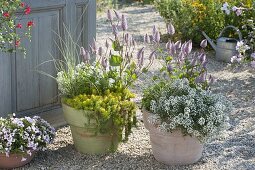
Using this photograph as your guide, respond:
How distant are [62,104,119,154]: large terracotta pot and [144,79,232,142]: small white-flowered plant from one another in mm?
458

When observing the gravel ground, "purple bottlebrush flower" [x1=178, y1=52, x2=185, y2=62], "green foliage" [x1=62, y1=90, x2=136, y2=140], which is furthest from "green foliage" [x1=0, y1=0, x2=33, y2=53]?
"purple bottlebrush flower" [x1=178, y1=52, x2=185, y2=62]

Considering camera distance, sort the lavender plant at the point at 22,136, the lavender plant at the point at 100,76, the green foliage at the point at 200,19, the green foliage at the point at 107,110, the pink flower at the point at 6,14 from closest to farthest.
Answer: the pink flower at the point at 6,14
the lavender plant at the point at 22,136
the green foliage at the point at 107,110
the lavender plant at the point at 100,76
the green foliage at the point at 200,19

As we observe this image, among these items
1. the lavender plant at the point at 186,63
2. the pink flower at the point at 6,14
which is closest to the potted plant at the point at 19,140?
the pink flower at the point at 6,14

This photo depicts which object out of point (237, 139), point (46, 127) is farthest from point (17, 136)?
point (237, 139)

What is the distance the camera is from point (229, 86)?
23.6 feet

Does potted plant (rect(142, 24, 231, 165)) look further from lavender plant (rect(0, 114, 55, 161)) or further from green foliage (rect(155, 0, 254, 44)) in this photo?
green foliage (rect(155, 0, 254, 44))

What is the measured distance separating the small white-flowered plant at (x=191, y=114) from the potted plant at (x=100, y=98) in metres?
0.30

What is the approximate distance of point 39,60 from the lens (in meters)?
5.23

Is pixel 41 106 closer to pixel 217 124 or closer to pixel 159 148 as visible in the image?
pixel 159 148

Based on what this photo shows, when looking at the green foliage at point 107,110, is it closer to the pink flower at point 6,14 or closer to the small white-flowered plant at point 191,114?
the small white-flowered plant at point 191,114

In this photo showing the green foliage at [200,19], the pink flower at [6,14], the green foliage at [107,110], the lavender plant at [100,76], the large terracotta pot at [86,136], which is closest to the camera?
the pink flower at [6,14]

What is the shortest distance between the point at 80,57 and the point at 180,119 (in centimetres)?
161

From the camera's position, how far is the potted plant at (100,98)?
4691 mm

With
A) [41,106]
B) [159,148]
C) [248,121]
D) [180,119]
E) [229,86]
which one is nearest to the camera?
[180,119]
